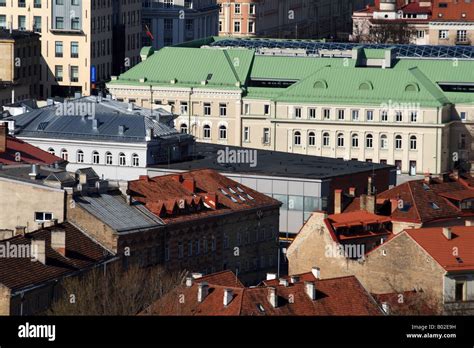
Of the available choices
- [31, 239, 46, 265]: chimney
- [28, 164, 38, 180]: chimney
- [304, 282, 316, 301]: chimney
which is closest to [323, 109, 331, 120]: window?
[28, 164, 38, 180]: chimney

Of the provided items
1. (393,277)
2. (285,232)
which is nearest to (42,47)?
(285,232)

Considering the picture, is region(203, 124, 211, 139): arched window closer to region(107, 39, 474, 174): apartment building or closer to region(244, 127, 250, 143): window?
region(107, 39, 474, 174): apartment building

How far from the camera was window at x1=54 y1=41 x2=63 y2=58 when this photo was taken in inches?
6742

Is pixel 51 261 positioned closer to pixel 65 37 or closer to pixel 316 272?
pixel 316 272

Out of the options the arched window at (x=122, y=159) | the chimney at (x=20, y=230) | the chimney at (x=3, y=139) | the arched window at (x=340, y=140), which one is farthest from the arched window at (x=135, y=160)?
the arched window at (x=340, y=140)

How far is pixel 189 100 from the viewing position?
156m

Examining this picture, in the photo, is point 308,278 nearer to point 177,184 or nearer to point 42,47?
point 177,184

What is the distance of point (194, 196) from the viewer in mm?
91625

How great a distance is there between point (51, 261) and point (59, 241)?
104 inches

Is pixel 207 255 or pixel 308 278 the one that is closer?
pixel 308 278

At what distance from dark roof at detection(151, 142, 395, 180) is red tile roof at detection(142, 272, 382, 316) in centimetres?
4054

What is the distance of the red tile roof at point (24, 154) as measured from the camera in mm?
100438

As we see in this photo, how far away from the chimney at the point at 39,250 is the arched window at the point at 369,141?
80.2 metres
